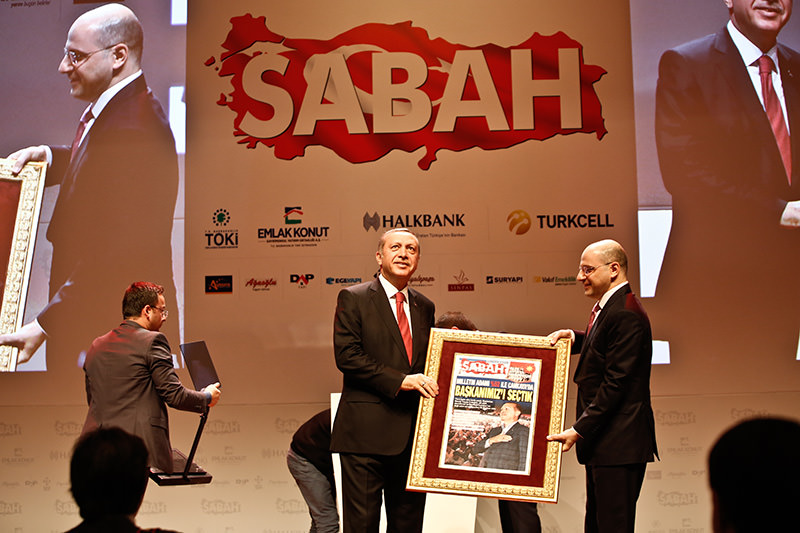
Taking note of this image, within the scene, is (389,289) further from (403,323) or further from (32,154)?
(32,154)

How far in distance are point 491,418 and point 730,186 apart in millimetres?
2860

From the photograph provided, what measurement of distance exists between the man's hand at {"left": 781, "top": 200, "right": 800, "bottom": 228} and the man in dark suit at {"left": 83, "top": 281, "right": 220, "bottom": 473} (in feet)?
12.8

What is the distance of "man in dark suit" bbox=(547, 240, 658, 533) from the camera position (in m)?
2.84

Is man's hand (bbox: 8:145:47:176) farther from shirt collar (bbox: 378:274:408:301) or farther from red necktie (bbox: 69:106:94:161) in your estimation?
shirt collar (bbox: 378:274:408:301)

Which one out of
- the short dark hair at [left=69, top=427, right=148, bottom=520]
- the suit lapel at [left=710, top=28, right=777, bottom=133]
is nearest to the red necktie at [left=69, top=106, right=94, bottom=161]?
the short dark hair at [left=69, top=427, right=148, bottom=520]

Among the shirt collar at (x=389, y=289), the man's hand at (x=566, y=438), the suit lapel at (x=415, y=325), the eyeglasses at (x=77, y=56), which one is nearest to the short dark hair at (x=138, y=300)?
the shirt collar at (x=389, y=289)

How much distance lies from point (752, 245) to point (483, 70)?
213 cm

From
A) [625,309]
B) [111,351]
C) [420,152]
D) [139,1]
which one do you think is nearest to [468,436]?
[625,309]

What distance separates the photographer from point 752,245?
4.71m

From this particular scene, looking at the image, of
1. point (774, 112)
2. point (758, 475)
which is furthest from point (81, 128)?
point (758, 475)

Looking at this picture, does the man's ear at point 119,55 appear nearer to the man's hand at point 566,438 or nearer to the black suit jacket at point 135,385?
the black suit jacket at point 135,385

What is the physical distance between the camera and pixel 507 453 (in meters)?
2.83

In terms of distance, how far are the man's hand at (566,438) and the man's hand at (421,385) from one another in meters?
0.51

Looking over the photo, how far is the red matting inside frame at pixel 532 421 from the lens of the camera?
2797 millimetres
